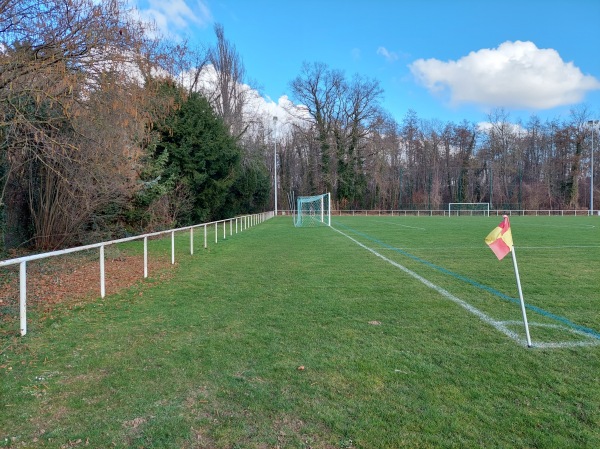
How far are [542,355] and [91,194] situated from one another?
493 inches

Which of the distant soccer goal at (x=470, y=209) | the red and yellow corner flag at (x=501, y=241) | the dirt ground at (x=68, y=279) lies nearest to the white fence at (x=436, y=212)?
the distant soccer goal at (x=470, y=209)

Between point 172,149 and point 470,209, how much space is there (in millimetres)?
46859

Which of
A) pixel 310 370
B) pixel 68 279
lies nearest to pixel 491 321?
pixel 310 370

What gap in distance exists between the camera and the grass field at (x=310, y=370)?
105 inches

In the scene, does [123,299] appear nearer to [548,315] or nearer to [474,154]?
[548,315]

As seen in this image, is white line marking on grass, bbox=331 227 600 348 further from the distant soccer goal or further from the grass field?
the distant soccer goal

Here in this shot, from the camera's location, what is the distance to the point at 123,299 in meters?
6.82

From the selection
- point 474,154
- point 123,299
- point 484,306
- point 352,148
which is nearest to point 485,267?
point 484,306

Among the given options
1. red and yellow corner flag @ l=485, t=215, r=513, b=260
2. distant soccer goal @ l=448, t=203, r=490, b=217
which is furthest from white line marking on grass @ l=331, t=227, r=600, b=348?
distant soccer goal @ l=448, t=203, r=490, b=217

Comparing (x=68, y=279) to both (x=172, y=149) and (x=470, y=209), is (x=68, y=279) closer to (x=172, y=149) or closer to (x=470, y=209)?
(x=172, y=149)

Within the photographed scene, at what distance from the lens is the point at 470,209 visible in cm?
5878

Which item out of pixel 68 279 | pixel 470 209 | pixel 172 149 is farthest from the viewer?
pixel 470 209

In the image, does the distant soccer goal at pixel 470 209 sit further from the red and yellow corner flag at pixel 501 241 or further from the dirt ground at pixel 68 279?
the red and yellow corner flag at pixel 501 241

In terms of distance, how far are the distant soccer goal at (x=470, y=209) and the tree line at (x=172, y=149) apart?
11.8 feet
